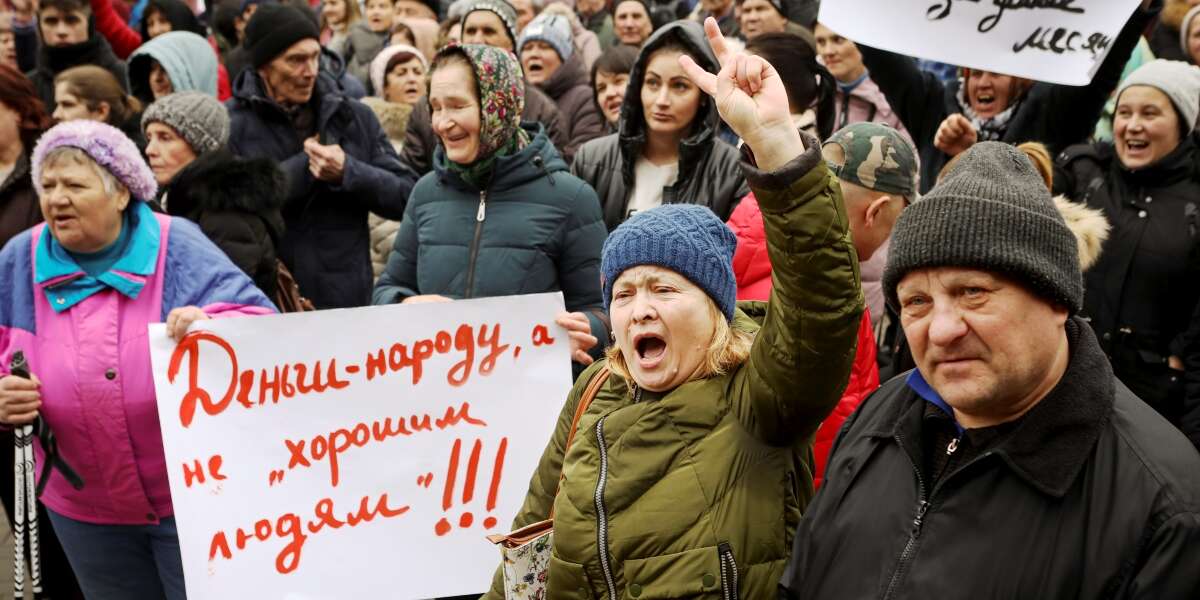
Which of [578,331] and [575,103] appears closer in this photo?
[578,331]

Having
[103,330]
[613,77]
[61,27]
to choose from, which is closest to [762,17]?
[613,77]

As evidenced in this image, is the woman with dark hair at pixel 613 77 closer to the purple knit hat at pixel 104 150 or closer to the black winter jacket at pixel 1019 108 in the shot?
the black winter jacket at pixel 1019 108

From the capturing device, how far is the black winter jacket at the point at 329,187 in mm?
5867

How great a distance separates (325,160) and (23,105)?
4.81 feet

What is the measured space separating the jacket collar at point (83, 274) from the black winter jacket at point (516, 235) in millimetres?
831

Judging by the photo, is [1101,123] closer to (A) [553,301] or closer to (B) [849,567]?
(A) [553,301]

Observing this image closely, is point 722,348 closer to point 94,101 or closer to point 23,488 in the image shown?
point 23,488

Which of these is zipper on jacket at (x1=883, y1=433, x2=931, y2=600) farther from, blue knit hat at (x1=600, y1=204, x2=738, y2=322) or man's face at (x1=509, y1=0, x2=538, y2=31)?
man's face at (x1=509, y1=0, x2=538, y2=31)

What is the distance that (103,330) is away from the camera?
403 centimetres

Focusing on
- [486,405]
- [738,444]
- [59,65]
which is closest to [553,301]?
[486,405]

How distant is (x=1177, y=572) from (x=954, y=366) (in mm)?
467

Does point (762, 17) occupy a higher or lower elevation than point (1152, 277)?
higher

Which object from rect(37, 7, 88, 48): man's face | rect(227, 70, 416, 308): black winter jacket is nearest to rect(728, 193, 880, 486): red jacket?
rect(227, 70, 416, 308): black winter jacket

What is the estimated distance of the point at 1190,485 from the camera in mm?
1935
